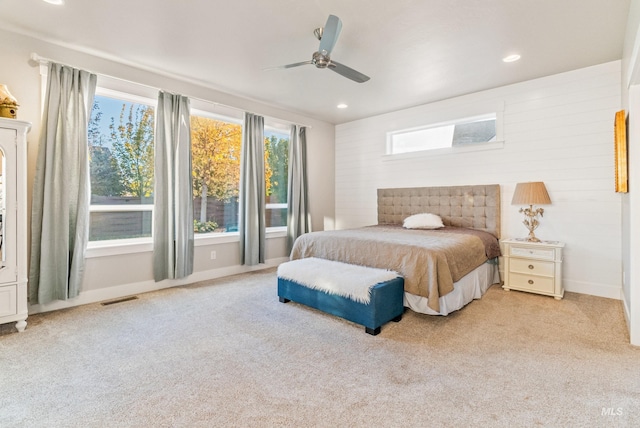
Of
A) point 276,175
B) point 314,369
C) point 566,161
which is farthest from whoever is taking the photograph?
point 276,175

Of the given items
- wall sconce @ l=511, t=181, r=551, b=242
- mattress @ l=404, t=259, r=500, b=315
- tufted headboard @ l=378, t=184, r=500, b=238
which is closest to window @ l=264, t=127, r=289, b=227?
tufted headboard @ l=378, t=184, r=500, b=238

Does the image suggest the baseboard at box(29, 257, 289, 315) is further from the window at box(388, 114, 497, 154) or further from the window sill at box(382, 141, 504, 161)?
the window at box(388, 114, 497, 154)

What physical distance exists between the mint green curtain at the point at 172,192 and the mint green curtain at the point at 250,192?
845 millimetres

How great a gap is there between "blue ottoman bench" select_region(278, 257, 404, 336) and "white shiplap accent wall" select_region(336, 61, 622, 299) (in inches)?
97.5

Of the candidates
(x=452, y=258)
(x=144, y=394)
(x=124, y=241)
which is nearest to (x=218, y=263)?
(x=124, y=241)

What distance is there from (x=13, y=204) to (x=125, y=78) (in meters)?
1.84

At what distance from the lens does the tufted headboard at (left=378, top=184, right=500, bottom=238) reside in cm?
427

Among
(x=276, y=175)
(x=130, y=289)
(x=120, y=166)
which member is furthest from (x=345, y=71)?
(x=130, y=289)

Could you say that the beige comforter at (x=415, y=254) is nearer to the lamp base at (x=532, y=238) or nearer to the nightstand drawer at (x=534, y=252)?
the nightstand drawer at (x=534, y=252)

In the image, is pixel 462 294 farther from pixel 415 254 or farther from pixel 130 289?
pixel 130 289

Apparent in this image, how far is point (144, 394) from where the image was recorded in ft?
5.87

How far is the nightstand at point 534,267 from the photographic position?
3479 millimetres

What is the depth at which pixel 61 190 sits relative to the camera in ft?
10.1

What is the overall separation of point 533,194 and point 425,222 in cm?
133
